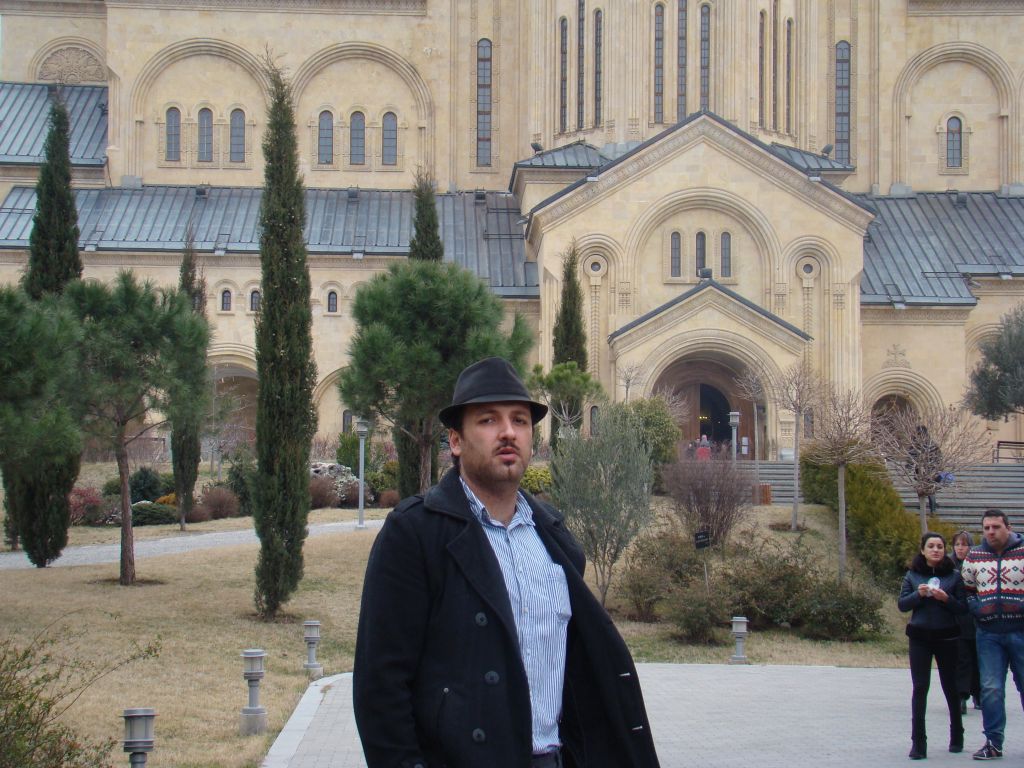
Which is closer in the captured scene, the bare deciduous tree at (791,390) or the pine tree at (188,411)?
the pine tree at (188,411)

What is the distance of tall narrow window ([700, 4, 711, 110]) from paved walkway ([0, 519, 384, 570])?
778 inches

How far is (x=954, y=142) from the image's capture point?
45.4 metres

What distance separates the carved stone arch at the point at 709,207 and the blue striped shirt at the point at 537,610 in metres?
33.2

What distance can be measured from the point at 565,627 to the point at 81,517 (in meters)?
26.3

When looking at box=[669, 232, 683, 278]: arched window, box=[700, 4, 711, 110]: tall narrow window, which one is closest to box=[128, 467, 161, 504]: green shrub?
box=[669, 232, 683, 278]: arched window

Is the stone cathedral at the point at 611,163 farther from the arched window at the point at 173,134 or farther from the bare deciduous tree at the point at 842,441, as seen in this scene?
the bare deciduous tree at the point at 842,441

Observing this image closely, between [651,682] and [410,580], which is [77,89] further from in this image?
[410,580]

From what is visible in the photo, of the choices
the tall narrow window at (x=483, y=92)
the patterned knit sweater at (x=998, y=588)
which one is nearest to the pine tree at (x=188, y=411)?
the patterned knit sweater at (x=998, y=588)

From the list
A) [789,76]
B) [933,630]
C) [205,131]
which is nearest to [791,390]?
[789,76]

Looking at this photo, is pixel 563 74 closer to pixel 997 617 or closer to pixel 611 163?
pixel 611 163

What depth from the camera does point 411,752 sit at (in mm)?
4082

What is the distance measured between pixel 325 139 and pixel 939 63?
73.1 feet

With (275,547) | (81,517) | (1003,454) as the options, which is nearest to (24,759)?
(275,547)

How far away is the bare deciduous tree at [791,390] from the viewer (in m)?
26.6
